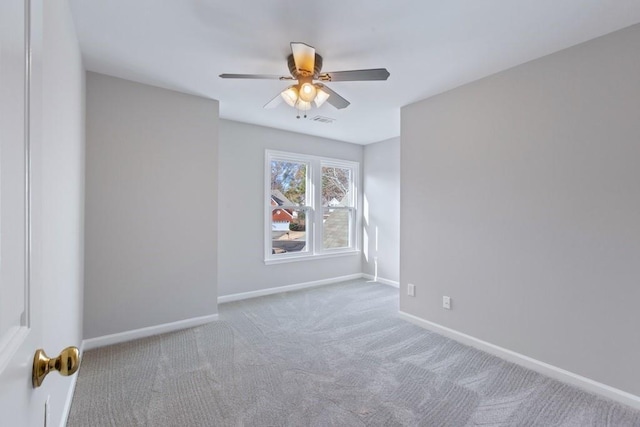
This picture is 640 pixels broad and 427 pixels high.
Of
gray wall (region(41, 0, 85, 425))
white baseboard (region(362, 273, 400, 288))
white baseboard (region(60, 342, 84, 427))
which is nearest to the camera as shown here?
gray wall (region(41, 0, 85, 425))

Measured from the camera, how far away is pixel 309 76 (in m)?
2.25

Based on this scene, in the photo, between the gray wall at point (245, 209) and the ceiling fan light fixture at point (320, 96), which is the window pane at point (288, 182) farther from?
the ceiling fan light fixture at point (320, 96)

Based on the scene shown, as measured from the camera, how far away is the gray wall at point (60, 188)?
54.6 inches

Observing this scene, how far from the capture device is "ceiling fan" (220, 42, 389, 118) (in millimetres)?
2020

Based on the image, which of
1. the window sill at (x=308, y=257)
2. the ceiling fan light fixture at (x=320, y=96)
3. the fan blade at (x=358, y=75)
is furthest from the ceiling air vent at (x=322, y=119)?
the window sill at (x=308, y=257)

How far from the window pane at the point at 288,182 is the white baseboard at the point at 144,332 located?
2014mm

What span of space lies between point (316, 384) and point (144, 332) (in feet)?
6.26

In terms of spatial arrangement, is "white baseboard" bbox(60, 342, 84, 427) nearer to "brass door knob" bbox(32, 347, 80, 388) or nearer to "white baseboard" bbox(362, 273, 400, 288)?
"brass door knob" bbox(32, 347, 80, 388)

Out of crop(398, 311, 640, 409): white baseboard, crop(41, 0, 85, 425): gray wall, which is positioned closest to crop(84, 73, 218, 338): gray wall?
crop(41, 0, 85, 425): gray wall

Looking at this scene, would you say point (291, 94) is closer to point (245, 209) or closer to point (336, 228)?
point (245, 209)

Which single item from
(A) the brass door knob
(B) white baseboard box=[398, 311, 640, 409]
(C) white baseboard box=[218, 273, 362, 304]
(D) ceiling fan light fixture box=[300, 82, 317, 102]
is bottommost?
(B) white baseboard box=[398, 311, 640, 409]

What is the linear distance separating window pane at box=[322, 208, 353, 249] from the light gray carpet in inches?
85.0

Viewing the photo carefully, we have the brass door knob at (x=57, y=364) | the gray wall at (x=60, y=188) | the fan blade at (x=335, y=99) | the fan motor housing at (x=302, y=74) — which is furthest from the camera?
the fan blade at (x=335, y=99)

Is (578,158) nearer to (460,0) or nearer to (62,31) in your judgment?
(460,0)
